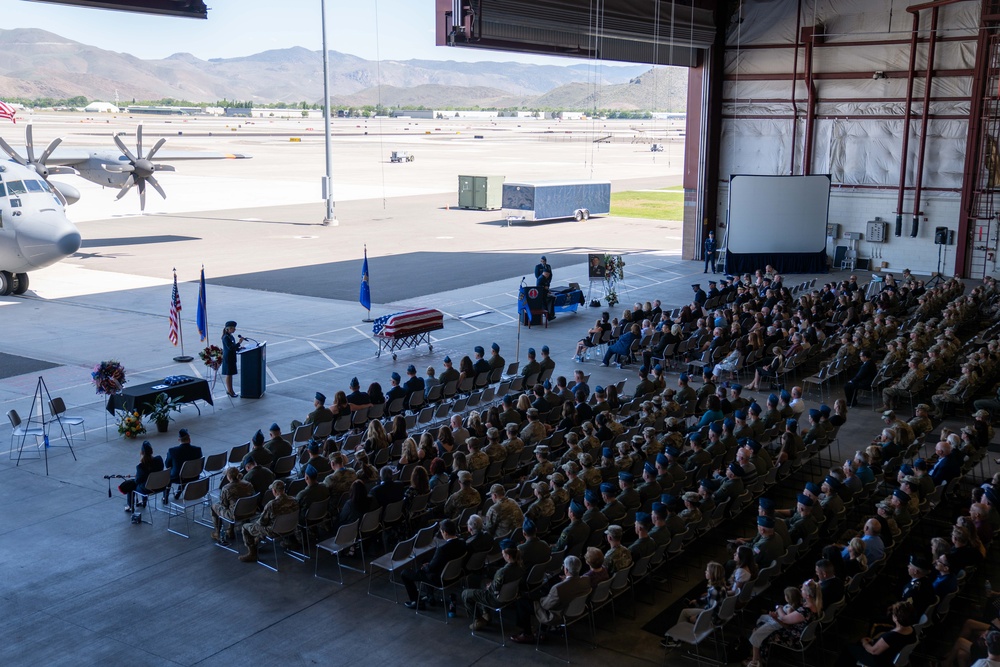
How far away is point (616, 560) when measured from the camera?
994 cm

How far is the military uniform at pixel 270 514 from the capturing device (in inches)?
449

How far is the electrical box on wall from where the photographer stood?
3638 centimetres

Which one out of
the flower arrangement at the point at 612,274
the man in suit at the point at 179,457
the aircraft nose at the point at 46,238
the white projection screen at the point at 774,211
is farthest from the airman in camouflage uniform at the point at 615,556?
the white projection screen at the point at 774,211

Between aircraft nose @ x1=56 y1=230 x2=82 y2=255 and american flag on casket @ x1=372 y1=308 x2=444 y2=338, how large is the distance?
11606mm

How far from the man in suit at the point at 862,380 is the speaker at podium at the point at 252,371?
12.0m

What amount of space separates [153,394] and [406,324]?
6886 millimetres

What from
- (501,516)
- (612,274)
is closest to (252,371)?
(501,516)

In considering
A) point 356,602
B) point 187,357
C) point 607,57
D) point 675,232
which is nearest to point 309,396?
point 187,357

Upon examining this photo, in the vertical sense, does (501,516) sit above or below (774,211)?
below

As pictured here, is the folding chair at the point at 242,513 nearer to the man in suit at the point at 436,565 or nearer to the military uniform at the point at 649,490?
the man in suit at the point at 436,565

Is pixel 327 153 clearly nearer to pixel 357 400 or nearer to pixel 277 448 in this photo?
pixel 357 400

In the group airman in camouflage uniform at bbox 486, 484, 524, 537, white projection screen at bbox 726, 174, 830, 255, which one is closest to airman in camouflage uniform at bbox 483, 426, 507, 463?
airman in camouflage uniform at bbox 486, 484, 524, 537

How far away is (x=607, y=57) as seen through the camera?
3481 cm

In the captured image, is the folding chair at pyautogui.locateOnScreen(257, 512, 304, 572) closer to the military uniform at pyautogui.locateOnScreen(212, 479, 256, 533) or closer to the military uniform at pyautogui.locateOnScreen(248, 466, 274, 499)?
the military uniform at pyautogui.locateOnScreen(212, 479, 256, 533)
